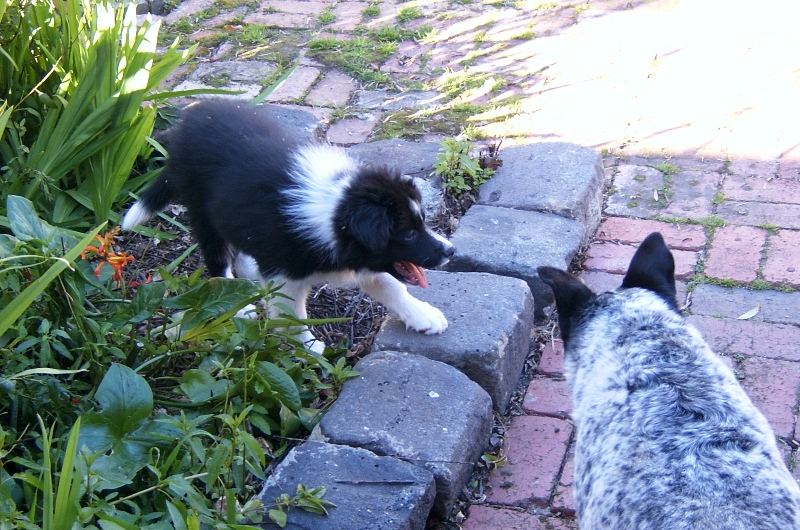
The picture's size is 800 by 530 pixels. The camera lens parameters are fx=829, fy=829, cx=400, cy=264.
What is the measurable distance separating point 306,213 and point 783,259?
234 cm

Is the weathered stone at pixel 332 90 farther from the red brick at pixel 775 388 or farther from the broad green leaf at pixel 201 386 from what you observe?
the red brick at pixel 775 388

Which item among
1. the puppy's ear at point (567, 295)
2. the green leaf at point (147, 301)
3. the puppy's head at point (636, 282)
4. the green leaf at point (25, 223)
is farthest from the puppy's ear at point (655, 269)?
the green leaf at point (25, 223)

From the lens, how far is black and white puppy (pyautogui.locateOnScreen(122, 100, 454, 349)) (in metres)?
3.31

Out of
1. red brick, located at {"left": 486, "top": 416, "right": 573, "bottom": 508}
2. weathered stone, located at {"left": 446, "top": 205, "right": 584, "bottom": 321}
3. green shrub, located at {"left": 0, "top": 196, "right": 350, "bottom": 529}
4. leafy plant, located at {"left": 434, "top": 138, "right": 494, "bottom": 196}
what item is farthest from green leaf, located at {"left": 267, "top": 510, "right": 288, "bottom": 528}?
leafy plant, located at {"left": 434, "top": 138, "right": 494, "bottom": 196}

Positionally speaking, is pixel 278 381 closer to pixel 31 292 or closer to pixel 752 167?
pixel 31 292

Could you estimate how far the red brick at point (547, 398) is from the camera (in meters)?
3.36

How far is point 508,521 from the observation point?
9.52 feet

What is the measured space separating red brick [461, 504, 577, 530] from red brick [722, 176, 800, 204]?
2.35 m

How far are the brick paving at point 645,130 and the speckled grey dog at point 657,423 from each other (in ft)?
1.97

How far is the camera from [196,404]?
285 centimetres

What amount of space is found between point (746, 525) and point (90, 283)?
6.92 ft

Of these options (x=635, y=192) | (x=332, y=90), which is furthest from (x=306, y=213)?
(x=332, y=90)

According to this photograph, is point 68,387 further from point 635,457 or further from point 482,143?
point 482,143

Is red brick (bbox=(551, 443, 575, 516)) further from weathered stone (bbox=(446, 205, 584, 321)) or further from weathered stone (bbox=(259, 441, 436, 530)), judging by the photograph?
weathered stone (bbox=(446, 205, 584, 321))
